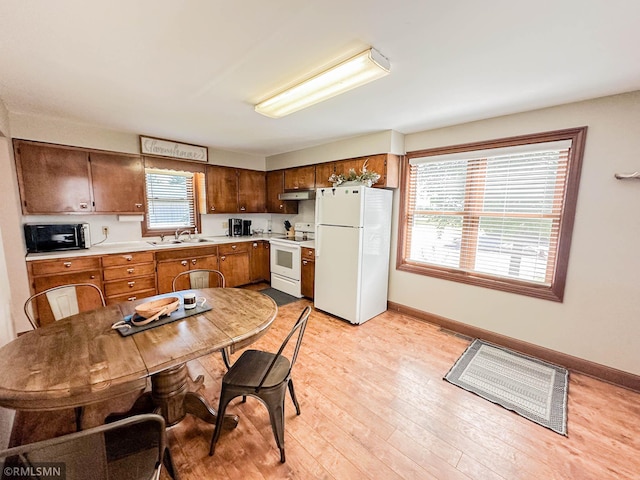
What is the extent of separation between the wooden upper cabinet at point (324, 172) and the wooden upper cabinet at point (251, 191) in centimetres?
144

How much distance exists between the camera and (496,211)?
9.07 feet

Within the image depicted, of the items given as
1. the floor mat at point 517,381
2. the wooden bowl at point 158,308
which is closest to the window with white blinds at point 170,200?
the wooden bowl at point 158,308

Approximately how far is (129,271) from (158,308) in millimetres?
2113

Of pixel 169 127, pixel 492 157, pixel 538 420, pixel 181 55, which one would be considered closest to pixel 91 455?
pixel 181 55

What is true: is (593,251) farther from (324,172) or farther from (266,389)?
(324,172)

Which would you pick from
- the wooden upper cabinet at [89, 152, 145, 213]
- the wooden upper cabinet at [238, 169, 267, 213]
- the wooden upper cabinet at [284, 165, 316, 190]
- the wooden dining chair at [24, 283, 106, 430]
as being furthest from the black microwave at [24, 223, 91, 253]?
the wooden upper cabinet at [284, 165, 316, 190]

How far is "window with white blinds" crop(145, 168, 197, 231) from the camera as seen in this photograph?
3.84 meters

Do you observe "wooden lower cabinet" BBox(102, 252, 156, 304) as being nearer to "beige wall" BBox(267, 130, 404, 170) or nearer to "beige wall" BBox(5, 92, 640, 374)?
"beige wall" BBox(5, 92, 640, 374)

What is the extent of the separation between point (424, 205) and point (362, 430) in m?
2.58

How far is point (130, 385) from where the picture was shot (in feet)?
3.59

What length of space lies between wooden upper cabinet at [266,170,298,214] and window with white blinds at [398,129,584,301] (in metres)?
2.13

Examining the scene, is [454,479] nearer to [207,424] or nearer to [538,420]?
[538,420]

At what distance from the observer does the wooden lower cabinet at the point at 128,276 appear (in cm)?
310

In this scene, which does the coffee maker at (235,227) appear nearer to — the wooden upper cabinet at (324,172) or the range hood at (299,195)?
the range hood at (299,195)
